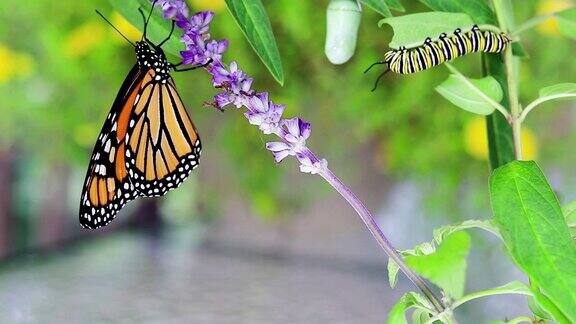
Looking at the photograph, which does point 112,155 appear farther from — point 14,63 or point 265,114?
point 14,63

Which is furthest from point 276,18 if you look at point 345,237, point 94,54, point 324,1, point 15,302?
point 15,302

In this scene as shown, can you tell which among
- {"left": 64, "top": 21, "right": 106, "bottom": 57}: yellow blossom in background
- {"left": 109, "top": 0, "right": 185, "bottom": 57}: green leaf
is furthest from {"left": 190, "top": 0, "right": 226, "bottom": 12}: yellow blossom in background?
{"left": 109, "top": 0, "right": 185, "bottom": 57}: green leaf

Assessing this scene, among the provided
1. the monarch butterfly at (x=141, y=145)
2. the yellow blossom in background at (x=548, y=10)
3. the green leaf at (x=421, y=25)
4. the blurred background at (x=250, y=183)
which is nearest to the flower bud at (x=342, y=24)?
the green leaf at (x=421, y=25)

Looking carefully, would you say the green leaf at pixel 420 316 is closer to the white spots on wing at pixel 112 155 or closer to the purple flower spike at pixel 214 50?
the purple flower spike at pixel 214 50

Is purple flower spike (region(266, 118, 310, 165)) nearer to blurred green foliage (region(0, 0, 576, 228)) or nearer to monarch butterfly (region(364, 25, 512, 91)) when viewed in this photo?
monarch butterfly (region(364, 25, 512, 91))

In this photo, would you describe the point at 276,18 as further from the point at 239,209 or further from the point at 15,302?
the point at 15,302

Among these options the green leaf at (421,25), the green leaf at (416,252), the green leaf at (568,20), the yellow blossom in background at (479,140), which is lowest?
the green leaf at (416,252)
